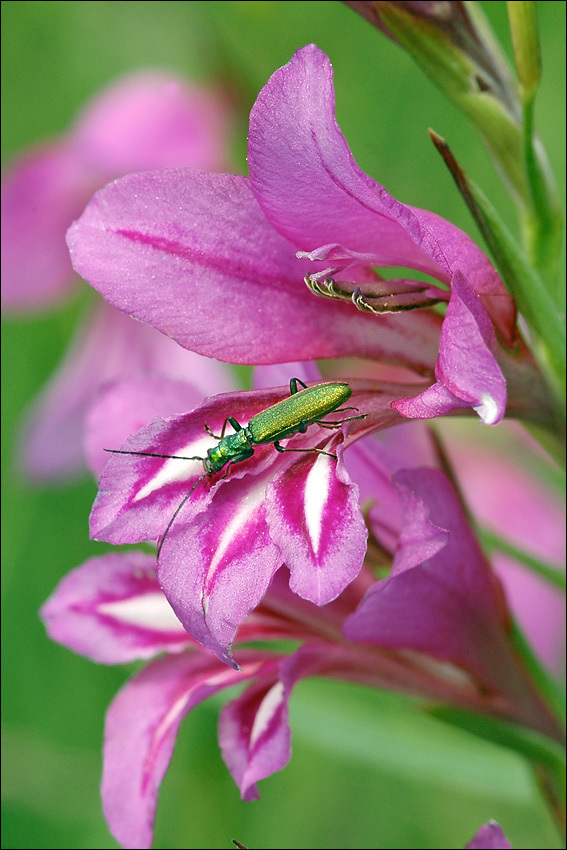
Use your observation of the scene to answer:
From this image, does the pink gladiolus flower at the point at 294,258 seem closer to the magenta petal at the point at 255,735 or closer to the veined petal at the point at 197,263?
the veined petal at the point at 197,263

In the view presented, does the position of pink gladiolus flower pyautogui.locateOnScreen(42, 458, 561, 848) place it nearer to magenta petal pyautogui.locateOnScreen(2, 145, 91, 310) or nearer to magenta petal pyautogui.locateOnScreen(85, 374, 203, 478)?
magenta petal pyautogui.locateOnScreen(85, 374, 203, 478)

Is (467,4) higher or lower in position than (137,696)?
higher

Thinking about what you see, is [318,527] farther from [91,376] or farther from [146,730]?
[91,376]

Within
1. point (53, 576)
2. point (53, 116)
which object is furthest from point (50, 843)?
point (53, 116)

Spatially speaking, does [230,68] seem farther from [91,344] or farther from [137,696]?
[137,696]

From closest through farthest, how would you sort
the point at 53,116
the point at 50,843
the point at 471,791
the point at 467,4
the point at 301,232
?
the point at 301,232, the point at 467,4, the point at 471,791, the point at 50,843, the point at 53,116

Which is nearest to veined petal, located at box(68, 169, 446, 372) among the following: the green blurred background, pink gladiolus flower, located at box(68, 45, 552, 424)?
pink gladiolus flower, located at box(68, 45, 552, 424)

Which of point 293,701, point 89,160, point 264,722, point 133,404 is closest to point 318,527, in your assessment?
point 264,722
